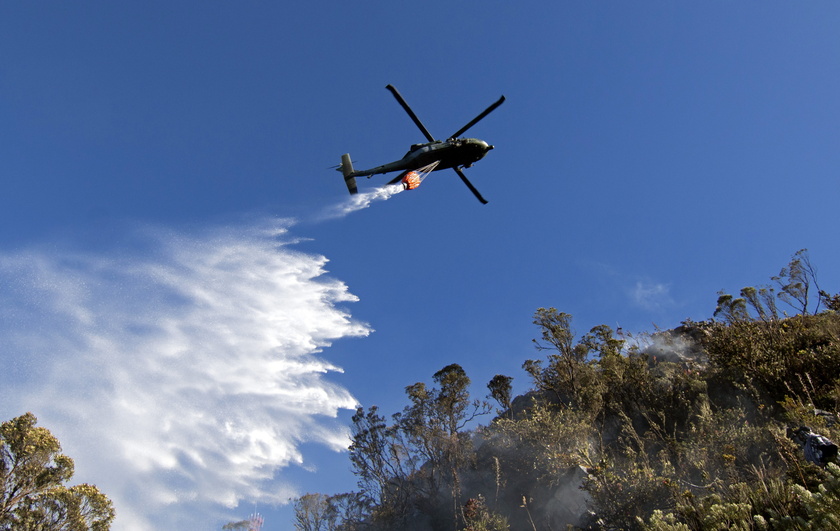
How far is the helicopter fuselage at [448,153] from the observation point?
1789 cm

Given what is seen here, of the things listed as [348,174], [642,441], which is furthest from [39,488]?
[642,441]

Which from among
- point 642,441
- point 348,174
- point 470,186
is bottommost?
point 642,441

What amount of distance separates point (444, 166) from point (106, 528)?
89.7ft

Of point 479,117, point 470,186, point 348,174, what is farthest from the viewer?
point 348,174

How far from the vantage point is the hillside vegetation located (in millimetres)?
8969

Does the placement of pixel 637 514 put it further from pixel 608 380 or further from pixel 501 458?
pixel 501 458

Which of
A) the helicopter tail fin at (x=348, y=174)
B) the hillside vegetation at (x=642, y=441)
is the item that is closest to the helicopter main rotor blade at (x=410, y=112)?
the helicopter tail fin at (x=348, y=174)

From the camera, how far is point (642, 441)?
1939 centimetres

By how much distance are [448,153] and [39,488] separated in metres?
29.2

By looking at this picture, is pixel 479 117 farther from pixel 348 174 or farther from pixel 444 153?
pixel 348 174

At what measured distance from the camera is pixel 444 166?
18516 millimetres

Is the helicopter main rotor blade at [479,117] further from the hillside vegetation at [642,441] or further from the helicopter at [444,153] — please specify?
the hillside vegetation at [642,441]

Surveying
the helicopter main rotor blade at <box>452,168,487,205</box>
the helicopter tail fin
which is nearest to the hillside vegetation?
the helicopter main rotor blade at <box>452,168,487,205</box>

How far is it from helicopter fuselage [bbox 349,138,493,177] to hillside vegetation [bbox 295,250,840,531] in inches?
452
